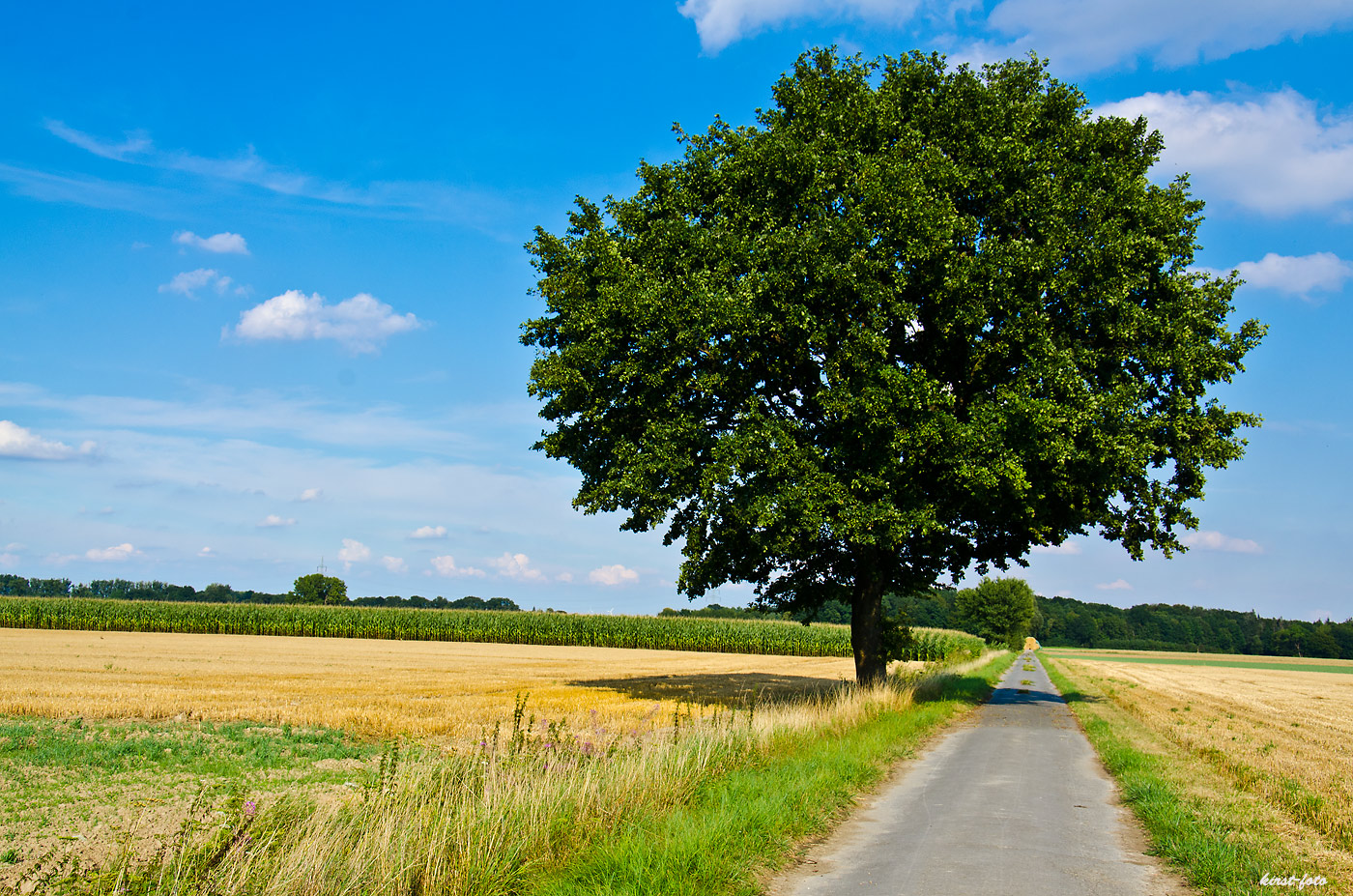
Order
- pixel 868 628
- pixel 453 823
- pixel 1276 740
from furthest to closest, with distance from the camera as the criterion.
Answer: pixel 868 628
pixel 1276 740
pixel 453 823

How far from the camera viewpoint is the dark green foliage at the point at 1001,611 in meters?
137

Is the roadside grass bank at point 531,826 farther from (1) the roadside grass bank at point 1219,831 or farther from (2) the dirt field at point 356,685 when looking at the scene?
(1) the roadside grass bank at point 1219,831

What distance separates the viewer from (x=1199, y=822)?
9273 millimetres

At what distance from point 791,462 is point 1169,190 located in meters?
13.9

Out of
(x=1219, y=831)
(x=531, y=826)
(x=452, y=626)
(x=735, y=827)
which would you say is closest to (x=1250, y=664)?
(x=452, y=626)

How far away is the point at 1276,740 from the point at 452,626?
70.5 meters

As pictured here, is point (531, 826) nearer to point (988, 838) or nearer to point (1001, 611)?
point (988, 838)

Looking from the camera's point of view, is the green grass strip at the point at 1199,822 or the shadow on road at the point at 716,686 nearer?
the green grass strip at the point at 1199,822

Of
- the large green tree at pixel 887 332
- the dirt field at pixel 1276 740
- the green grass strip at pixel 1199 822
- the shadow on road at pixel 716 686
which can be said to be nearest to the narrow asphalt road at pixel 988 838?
the green grass strip at pixel 1199 822

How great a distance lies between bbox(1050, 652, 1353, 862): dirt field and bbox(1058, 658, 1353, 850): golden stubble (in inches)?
0.4

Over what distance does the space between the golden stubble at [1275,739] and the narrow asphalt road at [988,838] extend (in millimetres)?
2013

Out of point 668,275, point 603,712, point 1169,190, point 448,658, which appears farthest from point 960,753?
point 448,658

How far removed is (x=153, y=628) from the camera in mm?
72875

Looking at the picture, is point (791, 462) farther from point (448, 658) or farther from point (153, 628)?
point (153, 628)
